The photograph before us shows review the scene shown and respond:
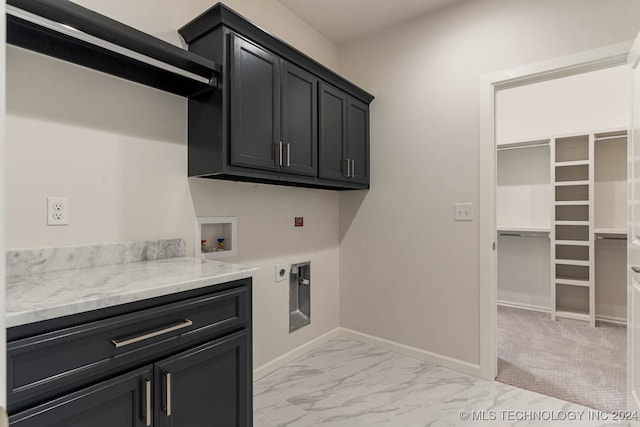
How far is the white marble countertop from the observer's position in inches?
33.8

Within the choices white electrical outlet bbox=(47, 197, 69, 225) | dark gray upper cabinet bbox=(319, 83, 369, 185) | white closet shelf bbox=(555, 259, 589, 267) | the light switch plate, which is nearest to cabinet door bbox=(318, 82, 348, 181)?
dark gray upper cabinet bbox=(319, 83, 369, 185)

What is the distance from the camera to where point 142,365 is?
1043 millimetres

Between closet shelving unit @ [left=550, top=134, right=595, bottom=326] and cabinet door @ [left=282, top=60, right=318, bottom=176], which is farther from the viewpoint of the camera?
closet shelving unit @ [left=550, top=134, right=595, bottom=326]

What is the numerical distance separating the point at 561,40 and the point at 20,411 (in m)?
3.01

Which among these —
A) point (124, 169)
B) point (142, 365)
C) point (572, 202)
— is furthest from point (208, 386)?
point (572, 202)

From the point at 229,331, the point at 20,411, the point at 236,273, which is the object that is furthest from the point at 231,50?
the point at 20,411

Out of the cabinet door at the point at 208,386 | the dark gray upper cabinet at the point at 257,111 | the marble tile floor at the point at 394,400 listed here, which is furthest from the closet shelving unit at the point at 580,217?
the cabinet door at the point at 208,386

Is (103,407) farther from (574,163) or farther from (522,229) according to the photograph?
(574,163)

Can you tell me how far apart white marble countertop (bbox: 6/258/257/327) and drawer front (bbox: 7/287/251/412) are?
59mm

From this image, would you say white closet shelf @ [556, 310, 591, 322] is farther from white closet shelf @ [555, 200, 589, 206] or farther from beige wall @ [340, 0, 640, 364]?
beige wall @ [340, 0, 640, 364]

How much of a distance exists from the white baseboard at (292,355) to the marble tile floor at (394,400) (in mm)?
40

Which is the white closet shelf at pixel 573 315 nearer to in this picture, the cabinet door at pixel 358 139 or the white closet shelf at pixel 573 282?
the white closet shelf at pixel 573 282

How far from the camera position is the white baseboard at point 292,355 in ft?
7.38

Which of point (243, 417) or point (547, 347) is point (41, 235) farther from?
point (547, 347)
